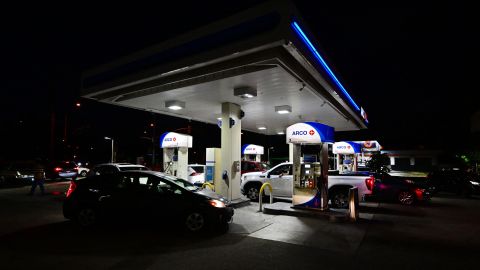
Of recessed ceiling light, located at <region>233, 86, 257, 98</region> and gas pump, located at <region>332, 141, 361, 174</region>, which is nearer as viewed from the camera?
recessed ceiling light, located at <region>233, 86, 257, 98</region>

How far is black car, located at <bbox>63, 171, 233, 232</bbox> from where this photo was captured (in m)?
7.11

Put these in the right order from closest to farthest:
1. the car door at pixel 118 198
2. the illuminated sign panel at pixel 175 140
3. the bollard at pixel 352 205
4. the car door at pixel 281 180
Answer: the car door at pixel 118 198 → the bollard at pixel 352 205 → the car door at pixel 281 180 → the illuminated sign panel at pixel 175 140

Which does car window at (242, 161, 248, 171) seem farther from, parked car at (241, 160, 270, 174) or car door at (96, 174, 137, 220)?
car door at (96, 174, 137, 220)

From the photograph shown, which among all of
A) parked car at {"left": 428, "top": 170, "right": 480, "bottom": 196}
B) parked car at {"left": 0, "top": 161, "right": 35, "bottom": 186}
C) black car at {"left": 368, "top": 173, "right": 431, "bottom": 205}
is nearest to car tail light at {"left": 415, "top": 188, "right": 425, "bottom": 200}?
black car at {"left": 368, "top": 173, "right": 431, "bottom": 205}

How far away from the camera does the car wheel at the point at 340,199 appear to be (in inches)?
449

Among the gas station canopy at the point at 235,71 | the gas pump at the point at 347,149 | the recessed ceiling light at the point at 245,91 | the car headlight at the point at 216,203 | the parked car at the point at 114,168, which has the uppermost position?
the gas station canopy at the point at 235,71

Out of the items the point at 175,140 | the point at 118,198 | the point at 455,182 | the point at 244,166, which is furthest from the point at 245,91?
the point at 455,182

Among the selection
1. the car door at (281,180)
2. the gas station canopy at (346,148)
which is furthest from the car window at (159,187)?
the gas station canopy at (346,148)

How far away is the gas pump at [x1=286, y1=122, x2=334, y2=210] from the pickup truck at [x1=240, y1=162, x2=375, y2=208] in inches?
80.8

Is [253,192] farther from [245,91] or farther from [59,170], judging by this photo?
[59,170]

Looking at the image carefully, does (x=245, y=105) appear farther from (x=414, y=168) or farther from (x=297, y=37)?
(x=414, y=168)

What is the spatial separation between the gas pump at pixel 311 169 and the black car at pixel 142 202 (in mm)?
3401

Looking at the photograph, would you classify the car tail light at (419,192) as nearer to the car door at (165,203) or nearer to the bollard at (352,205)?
the bollard at (352,205)

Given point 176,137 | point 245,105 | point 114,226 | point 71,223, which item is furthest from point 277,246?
point 176,137
